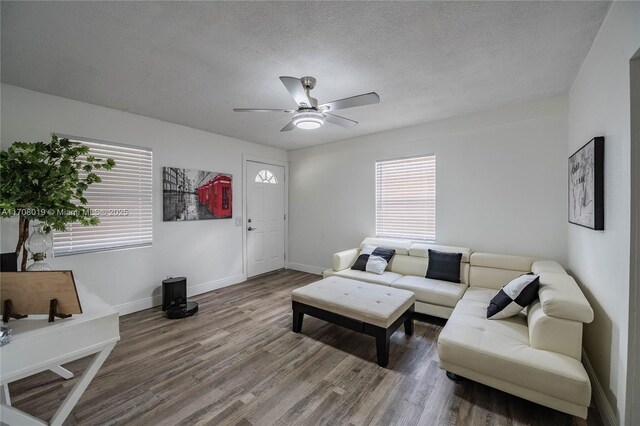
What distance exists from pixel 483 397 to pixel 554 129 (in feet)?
9.78

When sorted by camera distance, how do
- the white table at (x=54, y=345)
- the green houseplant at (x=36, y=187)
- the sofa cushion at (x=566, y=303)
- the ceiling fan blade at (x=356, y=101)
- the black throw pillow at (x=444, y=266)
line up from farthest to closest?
the black throw pillow at (x=444, y=266)
the ceiling fan blade at (x=356, y=101)
the sofa cushion at (x=566, y=303)
the green houseplant at (x=36, y=187)
the white table at (x=54, y=345)

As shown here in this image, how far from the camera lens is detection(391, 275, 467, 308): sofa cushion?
294 centimetres

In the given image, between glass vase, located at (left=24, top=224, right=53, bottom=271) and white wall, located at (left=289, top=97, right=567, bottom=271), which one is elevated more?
white wall, located at (left=289, top=97, right=567, bottom=271)

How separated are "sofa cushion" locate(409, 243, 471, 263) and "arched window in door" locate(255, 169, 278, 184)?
301 cm

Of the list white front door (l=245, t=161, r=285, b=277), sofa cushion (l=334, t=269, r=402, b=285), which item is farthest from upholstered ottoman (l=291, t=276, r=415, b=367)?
white front door (l=245, t=161, r=285, b=277)

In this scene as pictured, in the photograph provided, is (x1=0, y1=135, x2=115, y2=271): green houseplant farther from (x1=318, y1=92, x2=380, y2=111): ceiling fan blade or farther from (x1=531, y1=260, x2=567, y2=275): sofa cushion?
(x1=531, y1=260, x2=567, y2=275): sofa cushion

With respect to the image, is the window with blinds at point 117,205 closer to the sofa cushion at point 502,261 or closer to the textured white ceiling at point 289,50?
the textured white ceiling at point 289,50

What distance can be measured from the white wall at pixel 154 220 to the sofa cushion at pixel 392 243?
2325 millimetres

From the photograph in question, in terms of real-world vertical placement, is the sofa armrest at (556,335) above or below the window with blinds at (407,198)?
below

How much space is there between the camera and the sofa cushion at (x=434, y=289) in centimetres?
294

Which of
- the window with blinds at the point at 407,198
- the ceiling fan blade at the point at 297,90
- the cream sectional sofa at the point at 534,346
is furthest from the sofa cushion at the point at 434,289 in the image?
the ceiling fan blade at the point at 297,90

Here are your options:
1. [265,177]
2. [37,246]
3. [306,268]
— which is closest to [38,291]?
[37,246]

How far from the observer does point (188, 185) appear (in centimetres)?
392

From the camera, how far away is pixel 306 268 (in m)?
5.36
